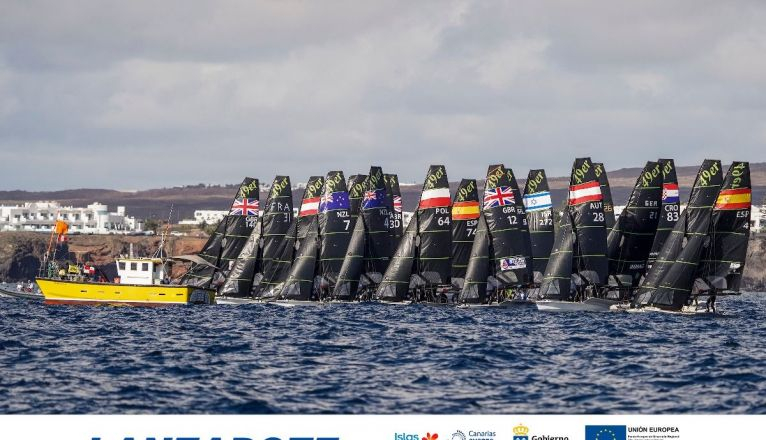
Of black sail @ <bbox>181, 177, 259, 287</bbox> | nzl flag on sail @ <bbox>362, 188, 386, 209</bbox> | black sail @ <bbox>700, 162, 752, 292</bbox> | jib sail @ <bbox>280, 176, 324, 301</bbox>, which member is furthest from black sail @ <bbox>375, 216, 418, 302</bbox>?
black sail @ <bbox>700, 162, 752, 292</bbox>

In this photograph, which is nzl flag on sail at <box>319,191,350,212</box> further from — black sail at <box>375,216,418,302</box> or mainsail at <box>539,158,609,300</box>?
mainsail at <box>539,158,609,300</box>

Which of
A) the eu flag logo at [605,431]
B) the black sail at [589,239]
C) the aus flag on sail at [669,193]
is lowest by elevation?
the eu flag logo at [605,431]

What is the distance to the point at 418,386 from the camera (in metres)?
41.7

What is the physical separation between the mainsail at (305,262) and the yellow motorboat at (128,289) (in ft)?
24.1

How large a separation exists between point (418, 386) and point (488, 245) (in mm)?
58565

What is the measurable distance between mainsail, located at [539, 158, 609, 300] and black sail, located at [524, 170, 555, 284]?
6226 millimetres

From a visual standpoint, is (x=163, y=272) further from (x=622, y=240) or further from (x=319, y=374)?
(x=319, y=374)

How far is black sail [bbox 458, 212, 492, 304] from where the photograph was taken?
3905 inches

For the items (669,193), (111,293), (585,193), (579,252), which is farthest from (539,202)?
(111,293)

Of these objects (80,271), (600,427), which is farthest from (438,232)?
(600,427)

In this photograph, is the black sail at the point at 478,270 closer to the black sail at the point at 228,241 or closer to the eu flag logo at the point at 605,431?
the black sail at the point at 228,241

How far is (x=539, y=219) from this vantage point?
4242 inches

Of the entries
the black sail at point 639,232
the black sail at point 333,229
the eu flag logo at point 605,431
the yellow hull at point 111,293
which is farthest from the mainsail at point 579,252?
the eu flag logo at point 605,431

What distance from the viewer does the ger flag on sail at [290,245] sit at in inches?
4272
